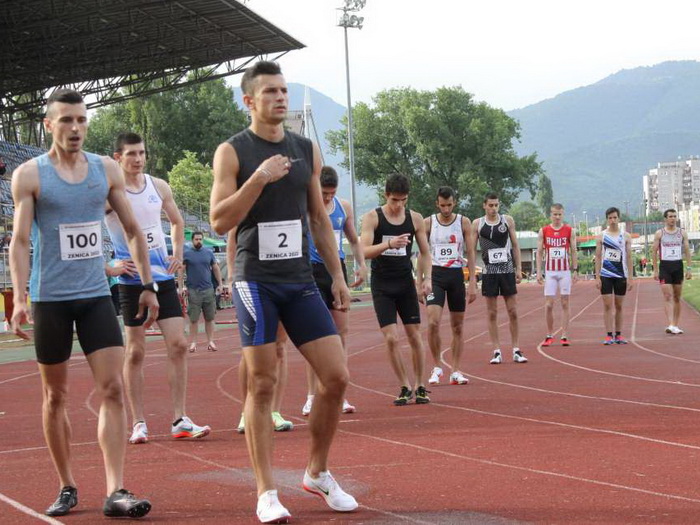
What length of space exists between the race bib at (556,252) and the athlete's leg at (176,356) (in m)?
9.35

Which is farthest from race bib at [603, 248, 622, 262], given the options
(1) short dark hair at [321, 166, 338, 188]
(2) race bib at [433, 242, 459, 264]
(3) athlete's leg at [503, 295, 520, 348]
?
(1) short dark hair at [321, 166, 338, 188]

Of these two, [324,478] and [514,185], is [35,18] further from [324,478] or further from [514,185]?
[514,185]

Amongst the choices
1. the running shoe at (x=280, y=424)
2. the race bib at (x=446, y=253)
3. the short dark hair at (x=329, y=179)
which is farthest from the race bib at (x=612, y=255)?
the running shoe at (x=280, y=424)

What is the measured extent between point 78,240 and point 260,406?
1272mm

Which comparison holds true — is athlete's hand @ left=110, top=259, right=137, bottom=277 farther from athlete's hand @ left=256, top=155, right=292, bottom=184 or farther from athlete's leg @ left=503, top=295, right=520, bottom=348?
Answer: athlete's leg @ left=503, top=295, right=520, bottom=348

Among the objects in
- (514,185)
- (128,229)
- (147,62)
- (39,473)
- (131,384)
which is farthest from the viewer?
(514,185)

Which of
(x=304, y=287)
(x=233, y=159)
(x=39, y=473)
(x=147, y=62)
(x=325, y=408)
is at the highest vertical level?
(x=147, y=62)

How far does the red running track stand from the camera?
534 cm

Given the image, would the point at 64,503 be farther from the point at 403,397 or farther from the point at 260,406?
the point at 403,397

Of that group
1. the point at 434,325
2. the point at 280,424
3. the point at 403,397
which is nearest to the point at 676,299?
the point at 434,325

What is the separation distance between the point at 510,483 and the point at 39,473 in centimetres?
298

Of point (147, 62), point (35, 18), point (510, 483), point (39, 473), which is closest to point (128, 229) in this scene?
point (39, 473)

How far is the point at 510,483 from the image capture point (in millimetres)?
5895

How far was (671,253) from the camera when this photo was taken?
60.4 feet
